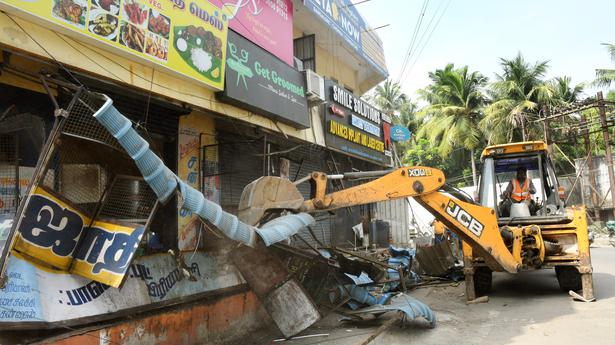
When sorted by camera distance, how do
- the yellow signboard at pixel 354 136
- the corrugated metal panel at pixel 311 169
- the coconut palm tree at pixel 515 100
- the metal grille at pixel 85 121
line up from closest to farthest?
the metal grille at pixel 85 121, the corrugated metal panel at pixel 311 169, the yellow signboard at pixel 354 136, the coconut palm tree at pixel 515 100

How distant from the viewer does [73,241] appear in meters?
4.38

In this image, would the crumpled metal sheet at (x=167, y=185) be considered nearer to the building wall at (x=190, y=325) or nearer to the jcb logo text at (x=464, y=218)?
the building wall at (x=190, y=325)

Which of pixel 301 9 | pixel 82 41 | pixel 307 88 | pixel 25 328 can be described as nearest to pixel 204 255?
pixel 25 328

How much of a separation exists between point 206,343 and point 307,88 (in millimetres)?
5696

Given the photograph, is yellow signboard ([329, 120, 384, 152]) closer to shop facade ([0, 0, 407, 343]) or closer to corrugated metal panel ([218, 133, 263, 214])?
shop facade ([0, 0, 407, 343])

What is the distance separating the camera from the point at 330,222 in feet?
41.1

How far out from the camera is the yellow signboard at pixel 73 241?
3.95 m

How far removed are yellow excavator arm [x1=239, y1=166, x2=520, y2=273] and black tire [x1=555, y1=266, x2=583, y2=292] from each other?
1.74m

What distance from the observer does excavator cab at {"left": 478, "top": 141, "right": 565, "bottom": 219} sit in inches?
341

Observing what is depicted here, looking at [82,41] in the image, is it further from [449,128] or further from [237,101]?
[449,128]

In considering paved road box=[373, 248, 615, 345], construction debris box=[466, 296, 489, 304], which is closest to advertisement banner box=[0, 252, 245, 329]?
paved road box=[373, 248, 615, 345]

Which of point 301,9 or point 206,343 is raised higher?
point 301,9

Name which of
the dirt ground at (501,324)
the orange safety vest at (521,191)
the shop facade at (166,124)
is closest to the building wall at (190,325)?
the shop facade at (166,124)

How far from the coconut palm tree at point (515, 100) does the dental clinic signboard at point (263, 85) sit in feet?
72.9
